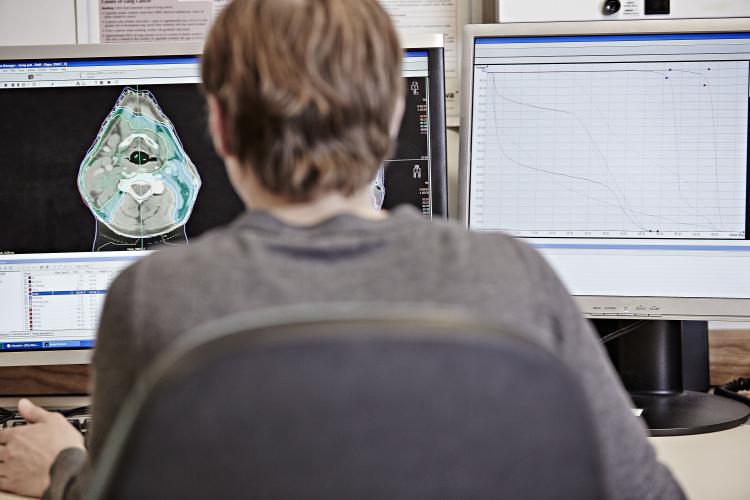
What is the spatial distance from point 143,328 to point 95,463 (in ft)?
0.52

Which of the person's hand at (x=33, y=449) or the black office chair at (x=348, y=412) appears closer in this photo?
the black office chair at (x=348, y=412)

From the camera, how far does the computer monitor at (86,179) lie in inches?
54.2

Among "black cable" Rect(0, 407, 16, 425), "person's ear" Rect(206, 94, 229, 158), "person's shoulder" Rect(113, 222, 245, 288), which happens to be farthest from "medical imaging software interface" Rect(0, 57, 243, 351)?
"person's shoulder" Rect(113, 222, 245, 288)

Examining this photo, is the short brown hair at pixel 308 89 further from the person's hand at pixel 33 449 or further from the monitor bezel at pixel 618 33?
the monitor bezel at pixel 618 33

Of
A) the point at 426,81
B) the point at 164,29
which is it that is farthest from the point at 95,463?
the point at 164,29

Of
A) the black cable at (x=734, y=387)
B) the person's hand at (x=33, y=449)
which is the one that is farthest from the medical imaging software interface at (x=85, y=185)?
the black cable at (x=734, y=387)

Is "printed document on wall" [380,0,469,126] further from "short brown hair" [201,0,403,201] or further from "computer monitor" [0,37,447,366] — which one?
"short brown hair" [201,0,403,201]

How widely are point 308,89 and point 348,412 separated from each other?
1.06 ft

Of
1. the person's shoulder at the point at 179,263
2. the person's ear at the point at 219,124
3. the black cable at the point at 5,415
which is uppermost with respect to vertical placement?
the person's ear at the point at 219,124

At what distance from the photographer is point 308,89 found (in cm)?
71

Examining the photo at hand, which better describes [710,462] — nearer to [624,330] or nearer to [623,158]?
[624,330]

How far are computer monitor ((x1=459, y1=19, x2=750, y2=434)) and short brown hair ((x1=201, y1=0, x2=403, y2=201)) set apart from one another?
657mm

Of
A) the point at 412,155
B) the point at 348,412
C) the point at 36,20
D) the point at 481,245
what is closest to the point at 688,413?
the point at 412,155

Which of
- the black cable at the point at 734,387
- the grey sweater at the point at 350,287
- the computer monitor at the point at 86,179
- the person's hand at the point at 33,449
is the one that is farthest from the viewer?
the black cable at the point at 734,387
